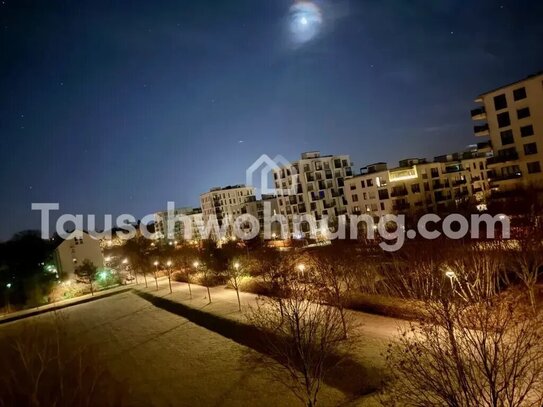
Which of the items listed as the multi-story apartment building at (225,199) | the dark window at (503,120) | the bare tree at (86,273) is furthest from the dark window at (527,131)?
the multi-story apartment building at (225,199)

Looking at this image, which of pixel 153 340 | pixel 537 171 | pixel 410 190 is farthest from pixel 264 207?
pixel 153 340

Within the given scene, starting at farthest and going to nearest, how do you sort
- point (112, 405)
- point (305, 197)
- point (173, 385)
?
point (305, 197)
point (173, 385)
point (112, 405)

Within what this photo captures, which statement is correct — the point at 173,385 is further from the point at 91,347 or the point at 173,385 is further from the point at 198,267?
the point at 198,267

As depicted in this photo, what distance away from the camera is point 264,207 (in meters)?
94.4

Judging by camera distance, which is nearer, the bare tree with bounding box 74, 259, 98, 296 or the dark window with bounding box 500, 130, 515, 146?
the dark window with bounding box 500, 130, 515, 146

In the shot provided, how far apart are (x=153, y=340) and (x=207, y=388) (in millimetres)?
9480

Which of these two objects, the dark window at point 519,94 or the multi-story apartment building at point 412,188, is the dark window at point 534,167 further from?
the multi-story apartment building at point 412,188

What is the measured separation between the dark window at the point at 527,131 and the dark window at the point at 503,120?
165 cm

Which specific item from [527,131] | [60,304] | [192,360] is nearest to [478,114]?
[527,131]

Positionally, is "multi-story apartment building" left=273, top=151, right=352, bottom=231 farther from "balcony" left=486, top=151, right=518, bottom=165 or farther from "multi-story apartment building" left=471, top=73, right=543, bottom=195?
"multi-story apartment building" left=471, top=73, right=543, bottom=195

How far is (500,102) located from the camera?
42.8 m

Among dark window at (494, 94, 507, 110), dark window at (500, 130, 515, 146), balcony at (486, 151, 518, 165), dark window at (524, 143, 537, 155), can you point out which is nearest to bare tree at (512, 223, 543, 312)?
dark window at (524, 143, 537, 155)

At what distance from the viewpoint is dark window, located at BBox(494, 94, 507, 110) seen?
4234 centimetres

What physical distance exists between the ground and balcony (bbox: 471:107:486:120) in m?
36.0
